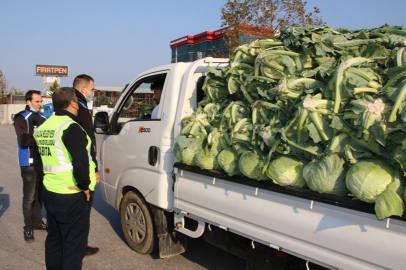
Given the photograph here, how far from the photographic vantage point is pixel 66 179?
345 centimetres

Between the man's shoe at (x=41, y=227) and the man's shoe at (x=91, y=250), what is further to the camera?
the man's shoe at (x=41, y=227)

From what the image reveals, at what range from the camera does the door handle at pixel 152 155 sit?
165 inches

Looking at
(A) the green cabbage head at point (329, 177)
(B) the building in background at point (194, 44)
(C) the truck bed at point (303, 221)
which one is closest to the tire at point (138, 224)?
(C) the truck bed at point (303, 221)

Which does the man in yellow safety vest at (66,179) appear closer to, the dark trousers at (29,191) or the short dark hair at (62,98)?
the short dark hair at (62,98)

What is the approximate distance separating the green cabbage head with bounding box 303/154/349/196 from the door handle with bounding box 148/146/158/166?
221 centimetres

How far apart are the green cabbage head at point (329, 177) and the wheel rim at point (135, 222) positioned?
110 inches

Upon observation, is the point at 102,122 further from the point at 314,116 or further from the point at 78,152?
the point at 314,116

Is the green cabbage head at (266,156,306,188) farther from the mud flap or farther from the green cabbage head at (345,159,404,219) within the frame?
the mud flap

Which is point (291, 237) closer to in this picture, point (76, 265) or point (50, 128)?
point (76, 265)

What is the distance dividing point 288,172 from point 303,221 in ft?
1.25

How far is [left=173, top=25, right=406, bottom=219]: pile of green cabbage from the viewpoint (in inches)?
88.1

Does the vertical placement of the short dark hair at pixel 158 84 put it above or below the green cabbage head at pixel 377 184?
above

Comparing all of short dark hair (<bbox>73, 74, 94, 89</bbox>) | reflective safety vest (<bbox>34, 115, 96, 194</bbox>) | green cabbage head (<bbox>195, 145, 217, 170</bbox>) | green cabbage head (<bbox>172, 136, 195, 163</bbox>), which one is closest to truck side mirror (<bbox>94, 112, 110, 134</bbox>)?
short dark hair (<bbox>73, 74, 94, 89</bbox>)

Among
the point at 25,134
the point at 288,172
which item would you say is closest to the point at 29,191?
the point at 25,134
